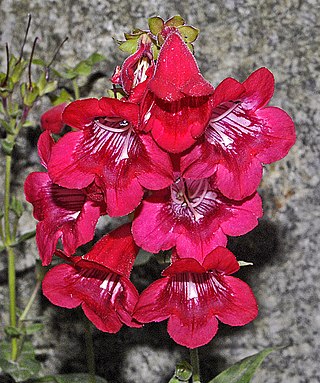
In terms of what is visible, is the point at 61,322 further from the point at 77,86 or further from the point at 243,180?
the point at 243,180

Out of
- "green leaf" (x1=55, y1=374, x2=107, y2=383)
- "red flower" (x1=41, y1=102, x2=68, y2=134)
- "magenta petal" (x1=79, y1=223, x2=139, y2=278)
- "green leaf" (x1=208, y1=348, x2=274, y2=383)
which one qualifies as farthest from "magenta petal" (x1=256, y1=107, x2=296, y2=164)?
"green leaf" (x1=55, y1=374, x2=107, y2=383)

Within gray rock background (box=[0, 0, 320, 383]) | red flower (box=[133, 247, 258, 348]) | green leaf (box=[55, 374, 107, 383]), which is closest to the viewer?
red flower (box=[133, 247, 258, 348])

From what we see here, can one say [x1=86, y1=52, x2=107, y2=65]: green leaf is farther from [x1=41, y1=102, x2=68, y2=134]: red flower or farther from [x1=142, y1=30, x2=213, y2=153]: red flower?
[x1=142, y1=30, x2=213, y2=153]: red flower

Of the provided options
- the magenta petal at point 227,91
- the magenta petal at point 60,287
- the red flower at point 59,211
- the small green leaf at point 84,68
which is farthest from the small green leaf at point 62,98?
the magenta petal at point 227,91

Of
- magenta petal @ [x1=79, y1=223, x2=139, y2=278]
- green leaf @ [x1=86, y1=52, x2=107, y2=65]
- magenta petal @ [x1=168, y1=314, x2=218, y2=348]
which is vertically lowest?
magenta petal @ [x1=168, y1=314, x2=218, y2=348]

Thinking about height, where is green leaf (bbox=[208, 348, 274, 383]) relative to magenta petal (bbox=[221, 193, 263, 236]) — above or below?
below
